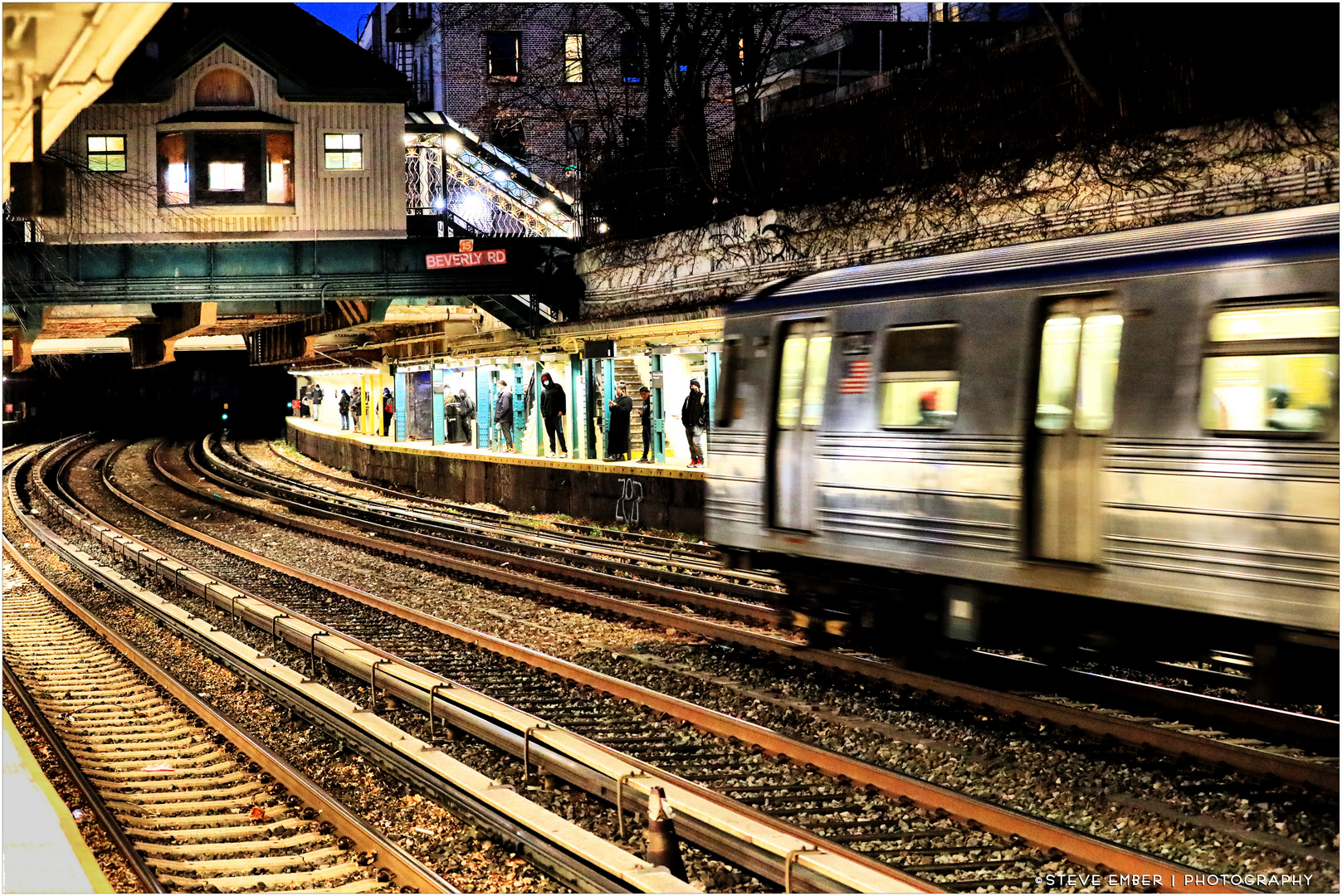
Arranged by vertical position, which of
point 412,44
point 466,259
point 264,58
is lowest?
point 466,259

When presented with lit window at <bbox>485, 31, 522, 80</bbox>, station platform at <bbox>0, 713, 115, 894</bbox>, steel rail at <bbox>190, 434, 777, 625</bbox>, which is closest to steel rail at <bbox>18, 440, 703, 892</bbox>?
station platform at <bbox>0, 713, 115, 894</bbox>

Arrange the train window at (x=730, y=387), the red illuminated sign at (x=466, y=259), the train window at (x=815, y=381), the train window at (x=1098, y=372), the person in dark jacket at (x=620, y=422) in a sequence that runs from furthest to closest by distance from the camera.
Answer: the red illuminated sign at (x=466, y=259) < the person in dark jacket at (x=620, y=422) < the train window at (x=730, y=387) < the train window at (x=815, y=381) < the train window at (x=1098, y=372)

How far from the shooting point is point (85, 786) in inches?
329

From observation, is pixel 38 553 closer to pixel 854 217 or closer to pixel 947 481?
pixel 854 217

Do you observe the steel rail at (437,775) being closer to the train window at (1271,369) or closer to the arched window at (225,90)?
the train window at (1271,369)

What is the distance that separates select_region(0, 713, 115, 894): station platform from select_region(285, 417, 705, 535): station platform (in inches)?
584

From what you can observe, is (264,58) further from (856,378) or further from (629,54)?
(856,378)

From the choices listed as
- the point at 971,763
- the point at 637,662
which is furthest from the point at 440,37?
the point at 971,763

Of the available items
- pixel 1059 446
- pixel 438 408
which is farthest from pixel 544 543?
pixel 438 408

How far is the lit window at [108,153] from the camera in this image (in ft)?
97.3

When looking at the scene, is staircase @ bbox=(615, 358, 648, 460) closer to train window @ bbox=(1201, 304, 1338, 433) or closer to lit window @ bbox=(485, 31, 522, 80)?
train window @ bbox=(1201, 304, 1338, 433)

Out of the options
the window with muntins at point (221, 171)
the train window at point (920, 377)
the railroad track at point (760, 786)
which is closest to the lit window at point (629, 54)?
the window with muntins at point (221, 171)

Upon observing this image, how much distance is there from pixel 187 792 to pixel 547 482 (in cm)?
1779

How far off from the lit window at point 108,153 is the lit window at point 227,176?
1.94 m
